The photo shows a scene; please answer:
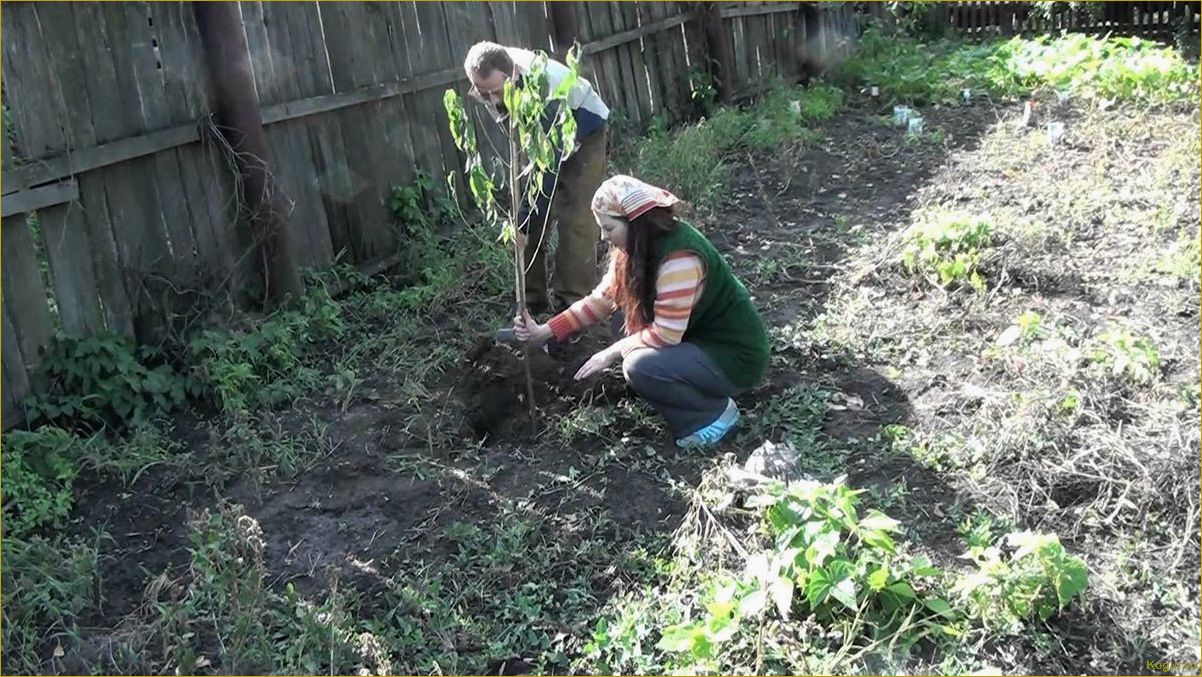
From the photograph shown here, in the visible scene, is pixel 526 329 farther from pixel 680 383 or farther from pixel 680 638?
pixel 680 638

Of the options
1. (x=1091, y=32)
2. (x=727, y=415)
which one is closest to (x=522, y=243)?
(x=727, y=415)

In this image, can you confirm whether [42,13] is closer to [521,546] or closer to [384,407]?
[384,407]

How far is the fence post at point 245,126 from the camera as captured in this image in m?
5.07

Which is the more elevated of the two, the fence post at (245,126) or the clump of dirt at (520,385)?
the fence post at (245,126)

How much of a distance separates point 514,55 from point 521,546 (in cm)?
260

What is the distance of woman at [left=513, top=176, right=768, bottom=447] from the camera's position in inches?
159

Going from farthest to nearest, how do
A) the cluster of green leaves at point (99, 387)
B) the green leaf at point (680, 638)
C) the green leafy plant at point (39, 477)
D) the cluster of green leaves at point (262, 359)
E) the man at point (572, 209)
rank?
the man at point (572, 209)
the cluster of green leaves at point (262, 359)
the cluster of green leaves at point (99, 387)
the green leafy plant at point (39, 477)
the green leaf at point (680, 638)

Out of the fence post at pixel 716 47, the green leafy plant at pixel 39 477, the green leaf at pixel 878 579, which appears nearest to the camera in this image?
the green leaf at pixel 878 579

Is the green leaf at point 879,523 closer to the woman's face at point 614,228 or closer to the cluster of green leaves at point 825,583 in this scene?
the cluster of green leaves at point 825,583

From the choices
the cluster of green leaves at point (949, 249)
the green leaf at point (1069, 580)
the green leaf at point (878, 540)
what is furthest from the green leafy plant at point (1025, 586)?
the cluster of green leaves at point (949, 249)

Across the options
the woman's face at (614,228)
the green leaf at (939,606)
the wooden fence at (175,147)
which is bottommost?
the green leaf at (939,606)

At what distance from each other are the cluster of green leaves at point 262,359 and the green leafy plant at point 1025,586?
2989 mm

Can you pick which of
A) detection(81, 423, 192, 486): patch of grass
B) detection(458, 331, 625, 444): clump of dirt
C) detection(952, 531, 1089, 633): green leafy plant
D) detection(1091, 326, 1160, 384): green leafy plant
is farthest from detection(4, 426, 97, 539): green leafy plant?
detection(1091, 326, 1160, 384): green leafy plant

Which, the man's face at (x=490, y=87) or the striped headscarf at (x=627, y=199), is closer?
the striped headscarf at (x=627, y=199)
